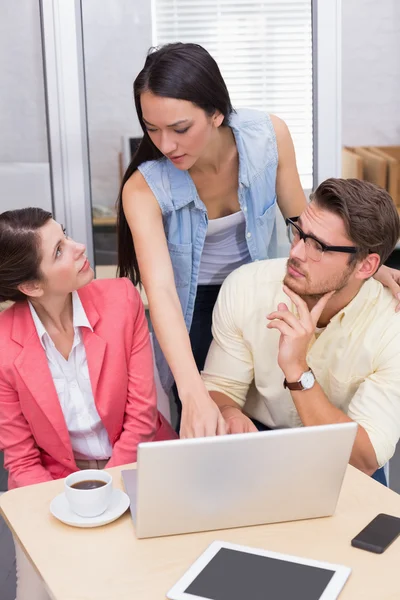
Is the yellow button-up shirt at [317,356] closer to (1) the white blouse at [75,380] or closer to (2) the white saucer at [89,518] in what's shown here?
(1) the white blouse at [75,380]

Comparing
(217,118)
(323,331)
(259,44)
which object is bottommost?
(323,331)

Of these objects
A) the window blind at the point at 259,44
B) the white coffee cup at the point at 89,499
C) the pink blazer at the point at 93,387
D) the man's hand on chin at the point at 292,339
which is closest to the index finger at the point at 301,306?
the man's hand on chin at the point at 292,339

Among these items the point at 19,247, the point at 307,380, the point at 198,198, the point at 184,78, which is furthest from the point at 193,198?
the point at 307,380

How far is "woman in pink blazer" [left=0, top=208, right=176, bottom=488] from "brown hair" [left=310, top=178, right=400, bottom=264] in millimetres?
580

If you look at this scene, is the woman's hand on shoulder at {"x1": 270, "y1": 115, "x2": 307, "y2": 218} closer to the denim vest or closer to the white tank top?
the denim vest

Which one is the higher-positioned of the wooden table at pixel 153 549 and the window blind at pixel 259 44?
the window blind at pixel 259 44

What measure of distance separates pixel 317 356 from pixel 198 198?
0.56 meters

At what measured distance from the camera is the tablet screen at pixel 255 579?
1058 millimetres

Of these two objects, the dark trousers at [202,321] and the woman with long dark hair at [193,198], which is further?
the dark trousers at [202,321]

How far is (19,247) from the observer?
6.14 feet

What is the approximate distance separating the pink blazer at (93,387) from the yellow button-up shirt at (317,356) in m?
0.20

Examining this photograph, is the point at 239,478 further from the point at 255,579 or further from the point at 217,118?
the point at 217,118

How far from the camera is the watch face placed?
1693 millimetres

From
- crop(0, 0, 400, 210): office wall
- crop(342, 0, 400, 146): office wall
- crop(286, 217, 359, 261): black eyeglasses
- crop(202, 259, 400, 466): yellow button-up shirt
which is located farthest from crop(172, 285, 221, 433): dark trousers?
crop(342, 0, 400, 146): office wall
